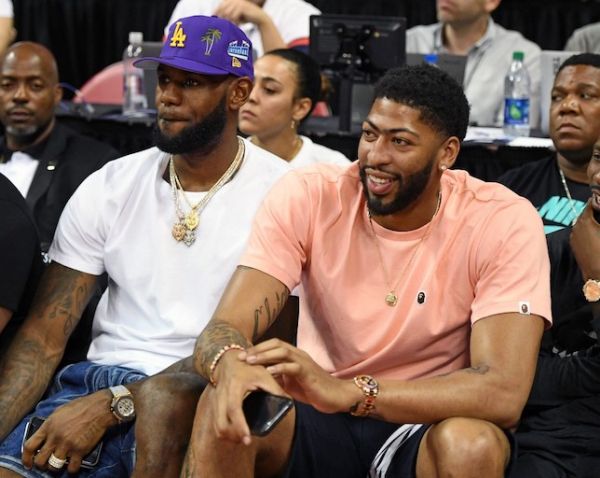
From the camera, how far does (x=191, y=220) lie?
10.4ft

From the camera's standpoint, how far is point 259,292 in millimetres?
2779

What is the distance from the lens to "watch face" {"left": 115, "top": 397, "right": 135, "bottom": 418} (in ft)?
9.32

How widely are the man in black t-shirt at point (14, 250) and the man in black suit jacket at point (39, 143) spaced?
1333 mm

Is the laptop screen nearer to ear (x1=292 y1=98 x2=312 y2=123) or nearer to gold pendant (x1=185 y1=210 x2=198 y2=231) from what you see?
ear (x1=292 y1=98 x2=312 y2=123)

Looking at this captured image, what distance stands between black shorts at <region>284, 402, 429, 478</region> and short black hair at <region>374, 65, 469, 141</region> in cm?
76

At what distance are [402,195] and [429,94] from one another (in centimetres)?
26

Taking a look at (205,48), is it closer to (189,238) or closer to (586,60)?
(189,238)

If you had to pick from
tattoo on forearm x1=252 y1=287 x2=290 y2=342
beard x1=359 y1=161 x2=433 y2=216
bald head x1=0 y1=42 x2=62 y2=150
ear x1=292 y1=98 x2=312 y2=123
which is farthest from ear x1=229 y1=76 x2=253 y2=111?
bald head x1=0 y1=42 x2=62 y2=150

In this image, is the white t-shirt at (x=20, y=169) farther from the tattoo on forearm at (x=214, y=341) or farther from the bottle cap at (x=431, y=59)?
the tattoo on forearm at (x=214, y=341)

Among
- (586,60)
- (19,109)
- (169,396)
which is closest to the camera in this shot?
(169,396)

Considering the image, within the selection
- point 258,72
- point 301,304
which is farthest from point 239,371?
point 258,72

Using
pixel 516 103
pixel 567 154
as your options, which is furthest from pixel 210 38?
pixel 516 103

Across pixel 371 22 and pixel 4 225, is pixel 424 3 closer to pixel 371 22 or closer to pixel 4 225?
pixel 371 22

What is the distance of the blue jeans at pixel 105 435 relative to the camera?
2834 mm
